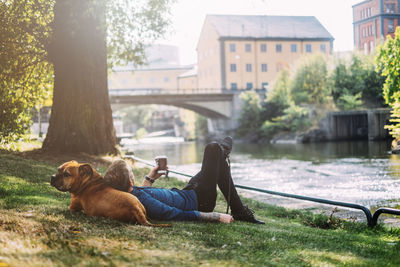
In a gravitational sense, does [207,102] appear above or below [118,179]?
above

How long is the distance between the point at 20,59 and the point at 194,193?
26.8ft

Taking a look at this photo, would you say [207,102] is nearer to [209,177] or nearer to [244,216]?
[244,216]

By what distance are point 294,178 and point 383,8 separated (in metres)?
14.1

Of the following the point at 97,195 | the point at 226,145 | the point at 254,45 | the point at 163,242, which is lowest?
the point at 163,242

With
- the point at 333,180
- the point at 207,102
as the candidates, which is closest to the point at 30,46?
the point at 333,180

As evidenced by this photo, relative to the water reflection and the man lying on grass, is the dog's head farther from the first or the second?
the water reflection

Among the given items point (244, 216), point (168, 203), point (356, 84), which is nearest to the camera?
point (168, 203)

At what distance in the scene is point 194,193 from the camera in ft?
16.2

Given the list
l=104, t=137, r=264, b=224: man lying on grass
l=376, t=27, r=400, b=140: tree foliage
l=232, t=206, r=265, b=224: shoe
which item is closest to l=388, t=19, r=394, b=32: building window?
l=376, t=27, r=400, b=140: tree foliage

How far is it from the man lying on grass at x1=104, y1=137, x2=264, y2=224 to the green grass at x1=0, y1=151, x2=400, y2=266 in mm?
149

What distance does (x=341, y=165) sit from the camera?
19156 millimetres

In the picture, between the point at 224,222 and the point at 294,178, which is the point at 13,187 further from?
the point at 294,178

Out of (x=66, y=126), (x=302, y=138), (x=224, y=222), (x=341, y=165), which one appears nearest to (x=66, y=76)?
(x=66, y=126)

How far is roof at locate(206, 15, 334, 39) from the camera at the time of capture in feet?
218
